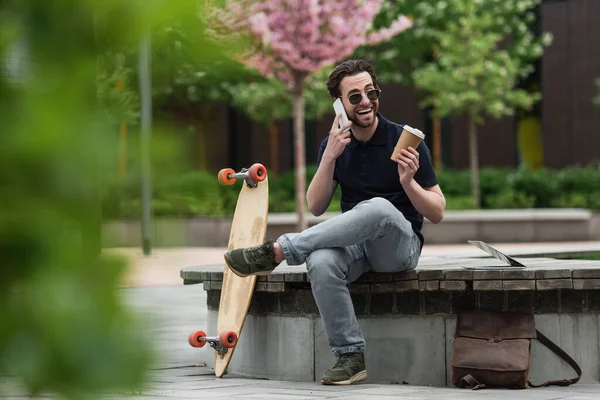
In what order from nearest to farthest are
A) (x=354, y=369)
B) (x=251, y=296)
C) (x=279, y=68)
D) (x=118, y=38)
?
(x=118, y=38) < (x=354, y=369) < (x=251, y=296) < (x=279, y=68)

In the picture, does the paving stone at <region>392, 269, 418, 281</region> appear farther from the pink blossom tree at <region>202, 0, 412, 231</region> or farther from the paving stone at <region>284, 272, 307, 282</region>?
the pink blossom tree at <region>202, 0, 412, 231</region>

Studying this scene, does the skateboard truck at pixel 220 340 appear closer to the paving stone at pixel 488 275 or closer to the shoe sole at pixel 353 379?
the shoe sole at pixel 353 379

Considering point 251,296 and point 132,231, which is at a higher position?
point 132,231

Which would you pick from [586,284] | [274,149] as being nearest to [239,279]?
[586,284]

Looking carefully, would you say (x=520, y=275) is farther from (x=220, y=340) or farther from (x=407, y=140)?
(x=220, y=340)

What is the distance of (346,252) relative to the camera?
524 centimetres

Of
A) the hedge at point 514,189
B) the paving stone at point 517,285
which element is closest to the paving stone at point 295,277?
the paving stone at point 517,285

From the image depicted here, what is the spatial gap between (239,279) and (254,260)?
0.71 m

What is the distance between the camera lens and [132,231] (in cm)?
85

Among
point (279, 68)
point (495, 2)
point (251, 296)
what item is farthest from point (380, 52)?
point (251, 296)

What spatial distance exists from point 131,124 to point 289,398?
4185mm

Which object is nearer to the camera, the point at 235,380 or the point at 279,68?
the point at 235,380

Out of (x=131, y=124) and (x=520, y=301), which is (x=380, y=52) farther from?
(x=131, y=124)

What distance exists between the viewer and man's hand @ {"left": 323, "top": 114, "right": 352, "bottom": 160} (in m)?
5.36
